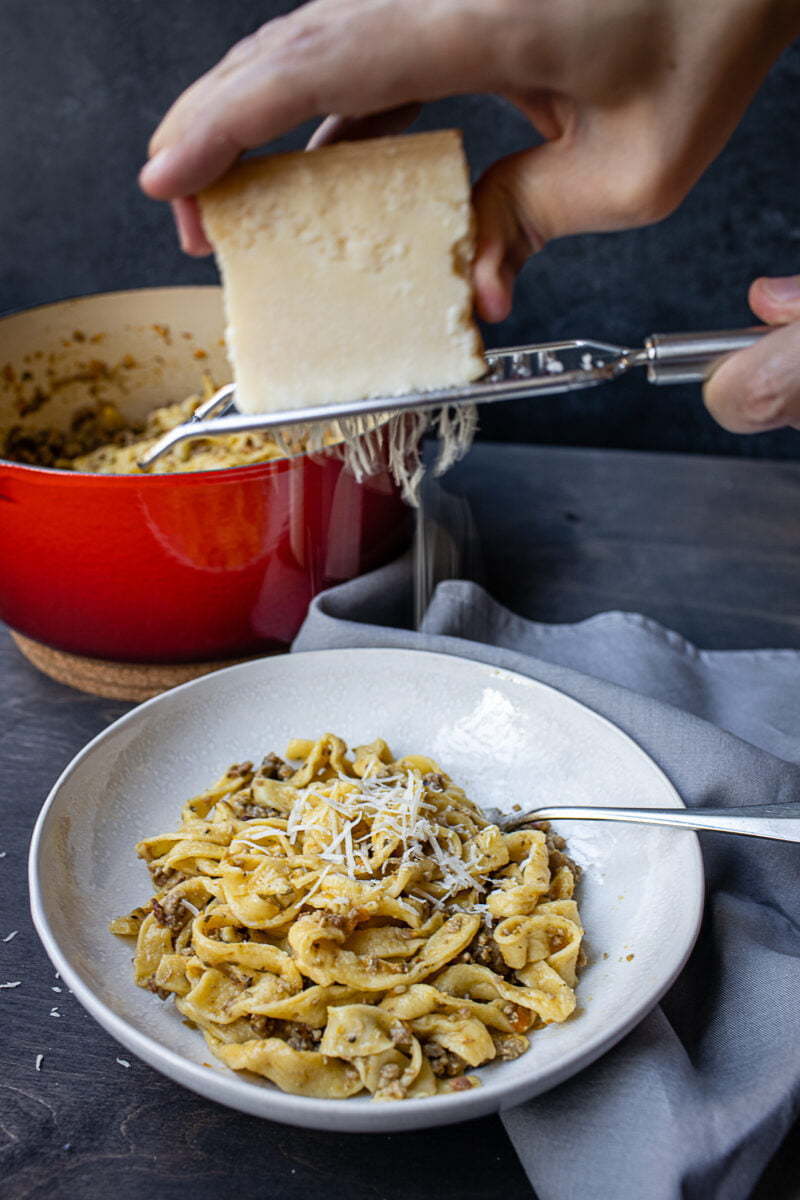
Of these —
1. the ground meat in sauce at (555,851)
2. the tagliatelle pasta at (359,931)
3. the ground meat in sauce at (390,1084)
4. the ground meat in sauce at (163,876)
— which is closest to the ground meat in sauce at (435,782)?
the tagliatelle pasta at (359,931)

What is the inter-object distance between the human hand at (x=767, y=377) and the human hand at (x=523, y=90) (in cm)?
22

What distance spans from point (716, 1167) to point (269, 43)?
3.98ft

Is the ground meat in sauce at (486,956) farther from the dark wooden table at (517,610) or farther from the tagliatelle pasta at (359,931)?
the dark wooden table at (517,610)

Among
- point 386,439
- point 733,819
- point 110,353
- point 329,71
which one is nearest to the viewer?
point 329,71

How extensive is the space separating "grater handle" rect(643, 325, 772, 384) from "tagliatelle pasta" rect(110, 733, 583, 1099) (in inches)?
25.9

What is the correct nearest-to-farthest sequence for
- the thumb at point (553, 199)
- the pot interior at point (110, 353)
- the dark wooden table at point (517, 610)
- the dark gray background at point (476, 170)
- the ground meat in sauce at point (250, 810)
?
the dark wooden table at point (517, 610) → the thumb at point (553, 199) → the ground meat in sauce at point (250, 810) → the pot interior at point (110, 353) → the dark gray background at point (476, 170)

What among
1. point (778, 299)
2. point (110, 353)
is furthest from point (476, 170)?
point (778, 299)

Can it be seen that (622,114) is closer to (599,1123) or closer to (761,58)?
(761,58)

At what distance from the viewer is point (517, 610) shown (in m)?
2.20

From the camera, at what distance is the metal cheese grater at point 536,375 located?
4.20 feet

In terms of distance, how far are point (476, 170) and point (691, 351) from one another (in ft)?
5.33

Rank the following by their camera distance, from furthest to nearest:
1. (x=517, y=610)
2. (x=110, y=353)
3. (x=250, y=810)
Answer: (x=110, y=353)
(x=517, y=610)
(x=250, y=810)

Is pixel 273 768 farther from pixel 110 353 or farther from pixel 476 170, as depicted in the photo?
pixel 476 170

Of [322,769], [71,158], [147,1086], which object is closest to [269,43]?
[322,769]
